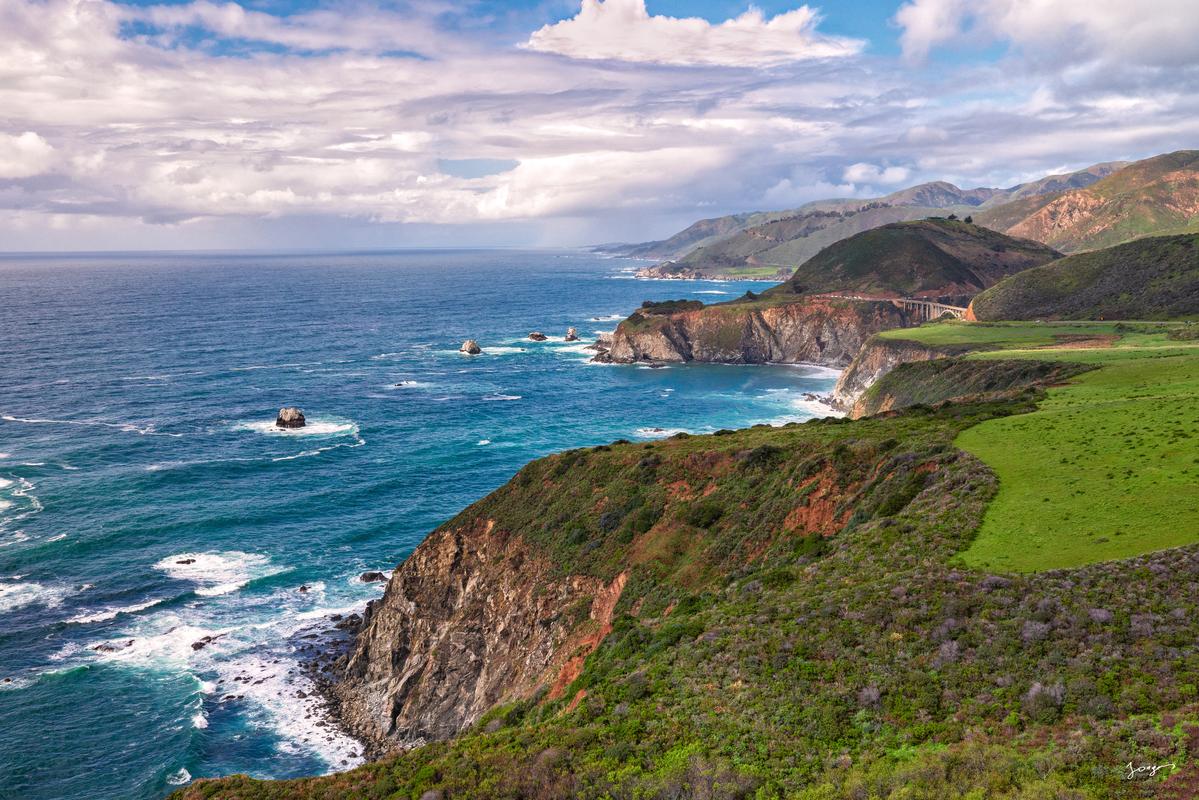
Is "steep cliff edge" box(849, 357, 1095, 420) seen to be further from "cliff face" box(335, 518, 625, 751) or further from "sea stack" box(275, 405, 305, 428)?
"sea stack" box(275, 405, 305, 428)

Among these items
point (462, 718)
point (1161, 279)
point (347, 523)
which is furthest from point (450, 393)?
point (1161, 279)

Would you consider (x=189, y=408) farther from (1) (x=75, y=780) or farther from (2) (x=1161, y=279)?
(2) (x=1161, y=279)

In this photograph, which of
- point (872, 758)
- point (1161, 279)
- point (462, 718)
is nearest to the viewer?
point (872, 758)

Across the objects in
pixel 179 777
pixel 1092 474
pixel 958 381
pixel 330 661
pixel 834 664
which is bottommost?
pixel 179 777

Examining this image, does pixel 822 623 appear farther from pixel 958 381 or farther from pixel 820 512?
pixel 958 381

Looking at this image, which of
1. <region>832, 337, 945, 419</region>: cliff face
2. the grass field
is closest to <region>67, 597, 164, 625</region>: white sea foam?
the grass field

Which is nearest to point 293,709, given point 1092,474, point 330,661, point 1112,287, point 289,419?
point 330,661
